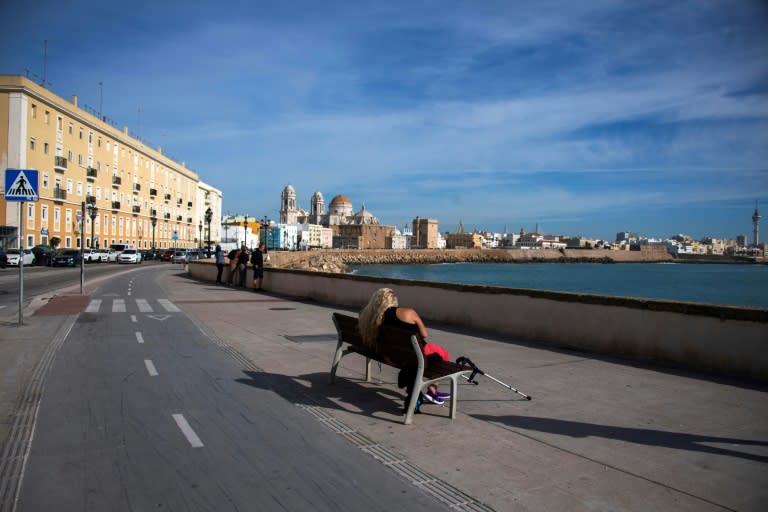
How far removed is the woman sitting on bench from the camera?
242 inches

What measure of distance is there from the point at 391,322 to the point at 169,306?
11.6 meters

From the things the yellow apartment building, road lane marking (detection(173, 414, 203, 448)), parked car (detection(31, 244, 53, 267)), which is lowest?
road lane marking (detection(173, 414, 203, 448))

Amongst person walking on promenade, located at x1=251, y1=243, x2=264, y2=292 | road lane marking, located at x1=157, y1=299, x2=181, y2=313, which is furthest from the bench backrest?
person walking on promenade, located at x1=251, y1=243, x2=264, y2=292

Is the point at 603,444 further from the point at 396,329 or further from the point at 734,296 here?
the point at 734,296

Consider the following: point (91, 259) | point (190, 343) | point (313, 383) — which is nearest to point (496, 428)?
point (313, 383)

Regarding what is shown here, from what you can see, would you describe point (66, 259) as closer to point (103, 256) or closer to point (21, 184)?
point (103, 256)

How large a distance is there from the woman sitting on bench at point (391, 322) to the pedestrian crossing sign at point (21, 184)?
8.25 m

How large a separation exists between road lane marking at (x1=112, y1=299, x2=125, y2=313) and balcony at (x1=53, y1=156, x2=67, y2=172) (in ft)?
142

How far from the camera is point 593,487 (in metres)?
4.17

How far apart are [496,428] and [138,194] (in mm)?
77762

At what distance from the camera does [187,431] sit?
5.30m

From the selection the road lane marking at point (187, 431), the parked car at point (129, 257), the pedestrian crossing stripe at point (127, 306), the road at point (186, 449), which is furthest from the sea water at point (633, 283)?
the parked car at point (129, 257)

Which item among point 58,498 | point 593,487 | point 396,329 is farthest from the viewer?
point 396,329

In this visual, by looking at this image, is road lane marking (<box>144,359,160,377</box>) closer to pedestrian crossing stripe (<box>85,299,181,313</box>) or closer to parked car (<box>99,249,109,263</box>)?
pedestrian crossing stripe (<box>85,299,181,313</box>)
